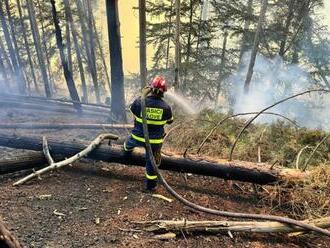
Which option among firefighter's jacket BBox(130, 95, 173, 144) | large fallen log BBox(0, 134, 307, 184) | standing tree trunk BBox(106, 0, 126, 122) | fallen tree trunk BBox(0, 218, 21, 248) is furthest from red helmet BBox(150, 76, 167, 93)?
standing tree trunk BBox(106, 0, 126, 122)

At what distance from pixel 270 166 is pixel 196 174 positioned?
1571 mm

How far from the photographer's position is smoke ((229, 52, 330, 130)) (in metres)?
20.2

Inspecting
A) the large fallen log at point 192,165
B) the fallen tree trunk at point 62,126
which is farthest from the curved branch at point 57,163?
the fallen tree trunk at point 62,126

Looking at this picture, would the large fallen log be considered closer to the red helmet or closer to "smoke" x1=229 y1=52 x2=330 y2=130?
the red helmet

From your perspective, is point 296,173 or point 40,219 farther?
point 296,173

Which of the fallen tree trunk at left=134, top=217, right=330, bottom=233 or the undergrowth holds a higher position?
the fallen tree trunk at left=134, top=217, right=330, bottom=233

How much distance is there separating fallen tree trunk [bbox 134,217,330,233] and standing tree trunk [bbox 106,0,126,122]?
25.8 feet

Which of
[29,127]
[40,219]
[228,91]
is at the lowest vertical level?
[228,91]

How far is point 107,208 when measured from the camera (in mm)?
5734

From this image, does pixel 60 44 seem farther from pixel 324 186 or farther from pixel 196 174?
pixel 324 186

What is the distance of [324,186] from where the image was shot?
19.3ft

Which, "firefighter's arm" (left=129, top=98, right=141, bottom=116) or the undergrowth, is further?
"firefighter's arm" (left=129, top=98, right=141, bottom=116)

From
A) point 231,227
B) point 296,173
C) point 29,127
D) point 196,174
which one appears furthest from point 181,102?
point 231,227

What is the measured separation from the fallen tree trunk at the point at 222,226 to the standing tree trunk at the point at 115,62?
7.87 meters
